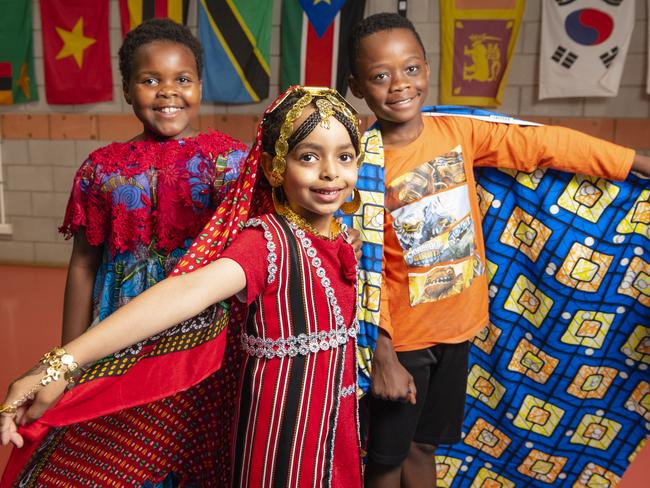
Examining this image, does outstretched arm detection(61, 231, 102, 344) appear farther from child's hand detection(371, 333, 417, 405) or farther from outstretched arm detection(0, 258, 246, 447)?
child's hand detection(371, 333, 417, 405)

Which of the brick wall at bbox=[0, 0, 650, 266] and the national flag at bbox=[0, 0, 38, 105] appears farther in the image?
the national flag at bbox=[0, 0, 38, 105]

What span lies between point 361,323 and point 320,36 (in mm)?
3692

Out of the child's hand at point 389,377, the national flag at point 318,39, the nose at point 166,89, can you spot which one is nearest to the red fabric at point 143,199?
the nose at point 166,89

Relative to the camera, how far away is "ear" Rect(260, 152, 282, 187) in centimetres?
136

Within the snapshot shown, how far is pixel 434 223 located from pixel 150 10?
4.37 meters

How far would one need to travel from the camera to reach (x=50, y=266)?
602 centimetres

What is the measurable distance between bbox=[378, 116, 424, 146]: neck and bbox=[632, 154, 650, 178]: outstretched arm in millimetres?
628

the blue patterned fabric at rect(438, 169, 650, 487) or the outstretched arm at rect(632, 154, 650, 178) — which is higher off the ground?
the outstretched arm at rect(632, 154, 650, 178)

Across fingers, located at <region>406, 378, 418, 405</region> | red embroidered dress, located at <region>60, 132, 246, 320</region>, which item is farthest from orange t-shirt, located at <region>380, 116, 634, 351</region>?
red embroidered dress, located at <region>60, 132, 246, 320</region>

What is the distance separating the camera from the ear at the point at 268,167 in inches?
53.6

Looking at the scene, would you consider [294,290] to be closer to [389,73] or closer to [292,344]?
[292,344]

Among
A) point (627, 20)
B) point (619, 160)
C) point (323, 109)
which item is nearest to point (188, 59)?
point (323, 109)

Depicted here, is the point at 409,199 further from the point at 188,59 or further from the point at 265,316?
the point at 188,59

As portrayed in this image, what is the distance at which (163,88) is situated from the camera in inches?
63.3
